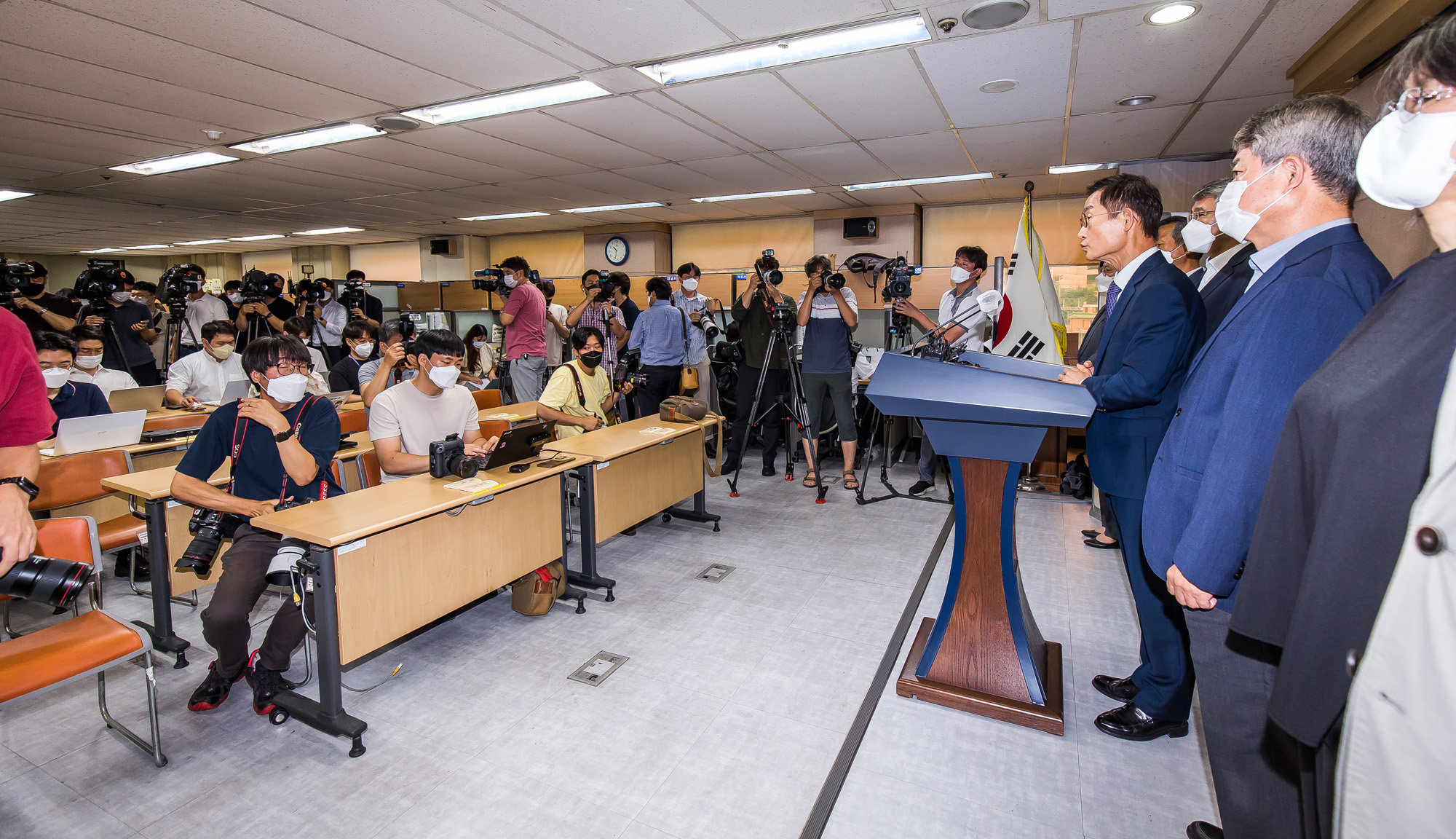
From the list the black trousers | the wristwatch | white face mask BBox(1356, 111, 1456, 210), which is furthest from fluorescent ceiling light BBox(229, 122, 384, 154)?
white face mask BBox(1356, 111, 1456, 210)

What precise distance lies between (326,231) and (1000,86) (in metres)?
9.85

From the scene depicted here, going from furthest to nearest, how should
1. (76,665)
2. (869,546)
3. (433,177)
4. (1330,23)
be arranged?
1. (433,177)
2. (869,546)
3. (1330,23)
4. (76,665)

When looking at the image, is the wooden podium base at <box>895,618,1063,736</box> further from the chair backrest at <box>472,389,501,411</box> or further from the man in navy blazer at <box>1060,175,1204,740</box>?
the chair backrest at <box>472,389,501,411</box>

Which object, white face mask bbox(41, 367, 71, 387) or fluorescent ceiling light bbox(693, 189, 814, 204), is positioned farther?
fluorescent ceiling light bbox(693, 189, 814, 204)

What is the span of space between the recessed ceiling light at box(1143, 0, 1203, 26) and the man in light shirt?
5.57 m

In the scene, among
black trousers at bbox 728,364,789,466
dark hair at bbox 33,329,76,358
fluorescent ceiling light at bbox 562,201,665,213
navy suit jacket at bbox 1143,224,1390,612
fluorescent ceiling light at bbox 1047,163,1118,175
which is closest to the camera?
navy suit jacket at bbox 1143,224,1390,612

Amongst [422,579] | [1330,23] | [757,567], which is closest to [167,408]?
[422,579]

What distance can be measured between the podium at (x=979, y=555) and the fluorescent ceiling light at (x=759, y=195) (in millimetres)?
4817

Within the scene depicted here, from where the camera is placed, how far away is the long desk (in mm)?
2062

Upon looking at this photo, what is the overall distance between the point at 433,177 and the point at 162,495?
4.17 m

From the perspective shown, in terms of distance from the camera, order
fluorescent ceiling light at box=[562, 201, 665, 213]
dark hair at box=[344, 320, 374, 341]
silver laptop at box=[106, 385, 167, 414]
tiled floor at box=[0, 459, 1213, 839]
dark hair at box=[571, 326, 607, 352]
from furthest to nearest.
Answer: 1. fluorescent ceiling light at box=[562, 201, 665, 213]
2. dark hair at box=[344, 320, 374, 341]
3. silver laptop at box=[106, 385, 167, 414]
4. dark hair at box=[571, 326, 607, 352]
5. tiled floor at box=[0, 459, 1213, 839]

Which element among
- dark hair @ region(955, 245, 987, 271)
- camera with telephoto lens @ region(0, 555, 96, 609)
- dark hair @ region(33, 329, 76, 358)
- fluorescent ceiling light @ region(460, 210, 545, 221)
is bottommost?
camera with telephoto lens @ region(0, 555, 96, 609)

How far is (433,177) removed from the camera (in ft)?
18.8

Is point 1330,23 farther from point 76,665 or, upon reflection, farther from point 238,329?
point 238,329
